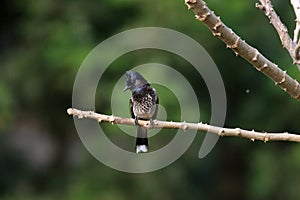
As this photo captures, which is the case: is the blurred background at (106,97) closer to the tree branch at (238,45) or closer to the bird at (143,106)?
the bird at (143,106)

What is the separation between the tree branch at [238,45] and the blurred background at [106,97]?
Result: 4314mm

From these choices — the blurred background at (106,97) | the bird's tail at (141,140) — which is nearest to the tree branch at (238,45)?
the bird's tail at (141,140)

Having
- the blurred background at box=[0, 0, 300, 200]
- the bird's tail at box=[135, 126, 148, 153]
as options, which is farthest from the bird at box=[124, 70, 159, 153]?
the blurred background at box=[0, 0, 300, 200]

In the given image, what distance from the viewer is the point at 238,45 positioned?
1.46m

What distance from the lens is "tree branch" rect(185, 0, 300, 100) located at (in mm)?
1398

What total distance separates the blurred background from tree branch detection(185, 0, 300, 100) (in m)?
4.31

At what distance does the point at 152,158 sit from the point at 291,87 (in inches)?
164

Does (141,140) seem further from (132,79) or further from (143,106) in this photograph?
(132,79)

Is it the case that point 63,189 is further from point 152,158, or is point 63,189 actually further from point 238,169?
point 238,169

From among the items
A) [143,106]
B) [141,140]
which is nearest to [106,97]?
[141,140]

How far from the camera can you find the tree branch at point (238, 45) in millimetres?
1398

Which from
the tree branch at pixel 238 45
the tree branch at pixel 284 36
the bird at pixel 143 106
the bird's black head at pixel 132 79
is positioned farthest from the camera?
the bird at pixel 143 106

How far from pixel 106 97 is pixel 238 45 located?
4.59 meters

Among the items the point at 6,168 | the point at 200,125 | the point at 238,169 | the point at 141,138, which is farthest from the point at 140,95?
the point at 238,169
